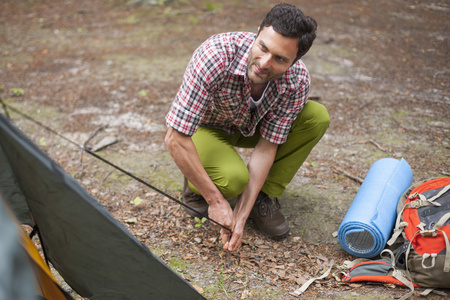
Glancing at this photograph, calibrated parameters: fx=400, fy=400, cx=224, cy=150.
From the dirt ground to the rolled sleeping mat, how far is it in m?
0.21

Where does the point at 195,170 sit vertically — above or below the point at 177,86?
above

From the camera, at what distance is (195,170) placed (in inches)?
97.7

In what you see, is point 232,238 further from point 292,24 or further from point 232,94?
point 292,24

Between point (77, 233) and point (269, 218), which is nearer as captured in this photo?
point (77, 233)

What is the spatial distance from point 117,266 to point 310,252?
1.49m

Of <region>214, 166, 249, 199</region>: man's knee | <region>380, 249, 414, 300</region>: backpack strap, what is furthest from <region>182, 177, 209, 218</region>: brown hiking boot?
<region>380, 249, 414, 300</region>: backpack strap

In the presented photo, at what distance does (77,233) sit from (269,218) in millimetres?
1546

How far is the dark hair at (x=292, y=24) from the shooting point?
7.54 ft

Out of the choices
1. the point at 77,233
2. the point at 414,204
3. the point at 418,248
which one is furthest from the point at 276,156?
the point at 77,233

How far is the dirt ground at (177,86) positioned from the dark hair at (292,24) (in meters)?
1.43

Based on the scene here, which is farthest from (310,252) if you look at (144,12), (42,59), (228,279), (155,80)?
(144,12)

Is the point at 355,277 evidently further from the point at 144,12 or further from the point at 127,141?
the point at 144,12

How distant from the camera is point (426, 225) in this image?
2.43 m

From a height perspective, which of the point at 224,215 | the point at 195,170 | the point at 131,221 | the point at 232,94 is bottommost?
the point at 131,221
